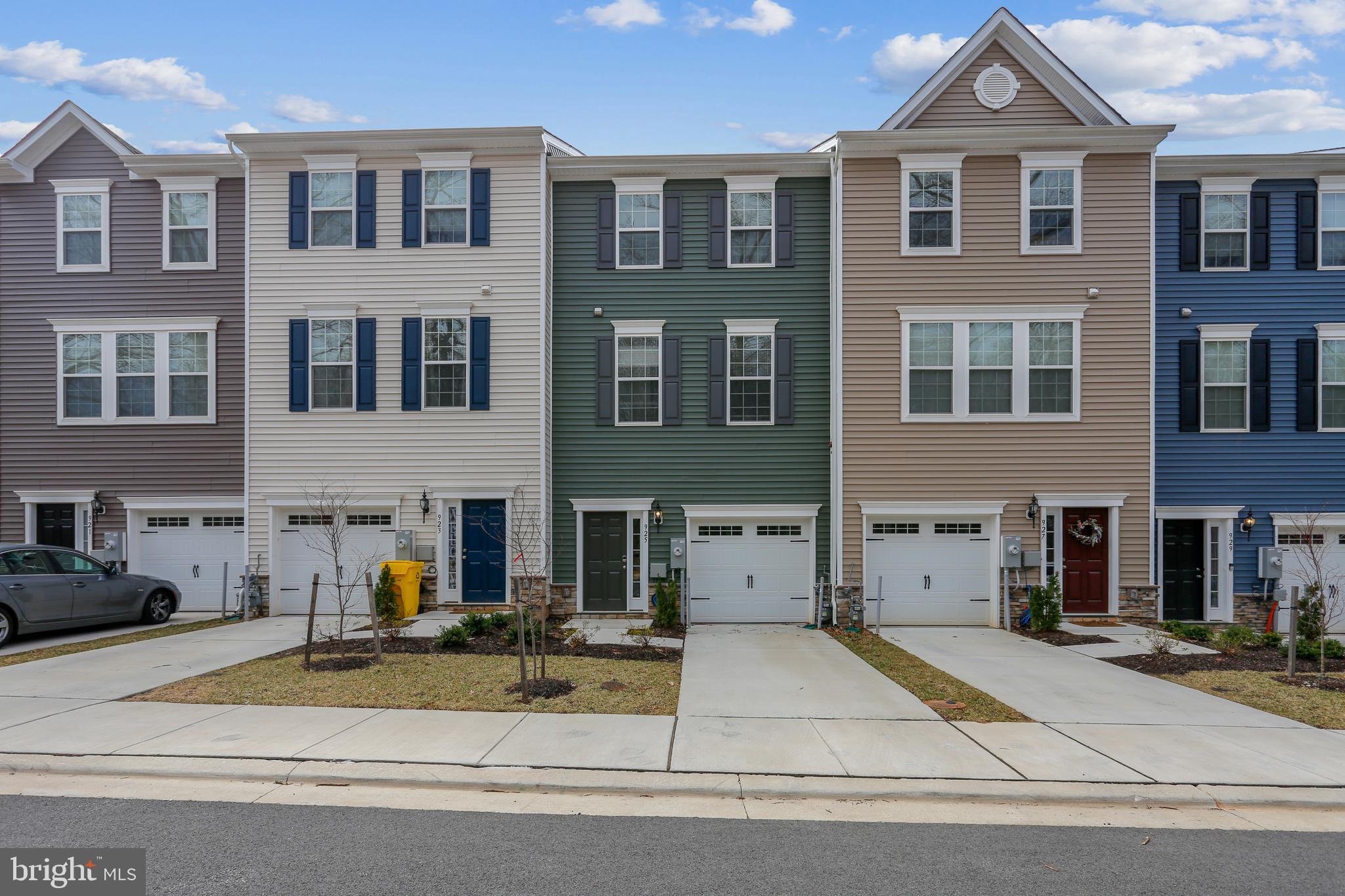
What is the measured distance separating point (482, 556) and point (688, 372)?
540cm

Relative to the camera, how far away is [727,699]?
8797 mm

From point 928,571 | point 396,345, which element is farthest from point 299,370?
point 928,571

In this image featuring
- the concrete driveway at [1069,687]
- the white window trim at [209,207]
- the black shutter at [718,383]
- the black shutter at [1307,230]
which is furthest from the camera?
the white window trim at [209,207]

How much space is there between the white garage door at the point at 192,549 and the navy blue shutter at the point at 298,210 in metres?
5.59

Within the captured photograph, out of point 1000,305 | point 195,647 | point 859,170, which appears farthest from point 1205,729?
point 195,647

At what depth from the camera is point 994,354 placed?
14.9 meters

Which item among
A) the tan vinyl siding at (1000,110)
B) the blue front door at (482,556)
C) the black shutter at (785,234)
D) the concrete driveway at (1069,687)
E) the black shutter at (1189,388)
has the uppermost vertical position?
the tan vinyl siding at (1000,110)

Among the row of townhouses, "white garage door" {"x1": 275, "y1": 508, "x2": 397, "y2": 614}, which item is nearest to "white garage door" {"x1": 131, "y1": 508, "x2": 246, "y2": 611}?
the row of townhouses

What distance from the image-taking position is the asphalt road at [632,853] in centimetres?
454

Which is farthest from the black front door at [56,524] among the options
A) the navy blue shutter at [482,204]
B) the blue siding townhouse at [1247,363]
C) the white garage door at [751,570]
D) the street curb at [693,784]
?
the blue siding townhouse at [1247,363]

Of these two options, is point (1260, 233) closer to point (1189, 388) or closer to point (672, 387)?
point (1189, 388)

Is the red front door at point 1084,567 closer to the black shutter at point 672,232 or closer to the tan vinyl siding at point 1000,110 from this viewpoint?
the tan vinyl siding at point 1000,110

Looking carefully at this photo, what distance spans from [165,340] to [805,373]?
12768 mm

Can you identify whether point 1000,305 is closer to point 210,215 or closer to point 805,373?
point 805,373
